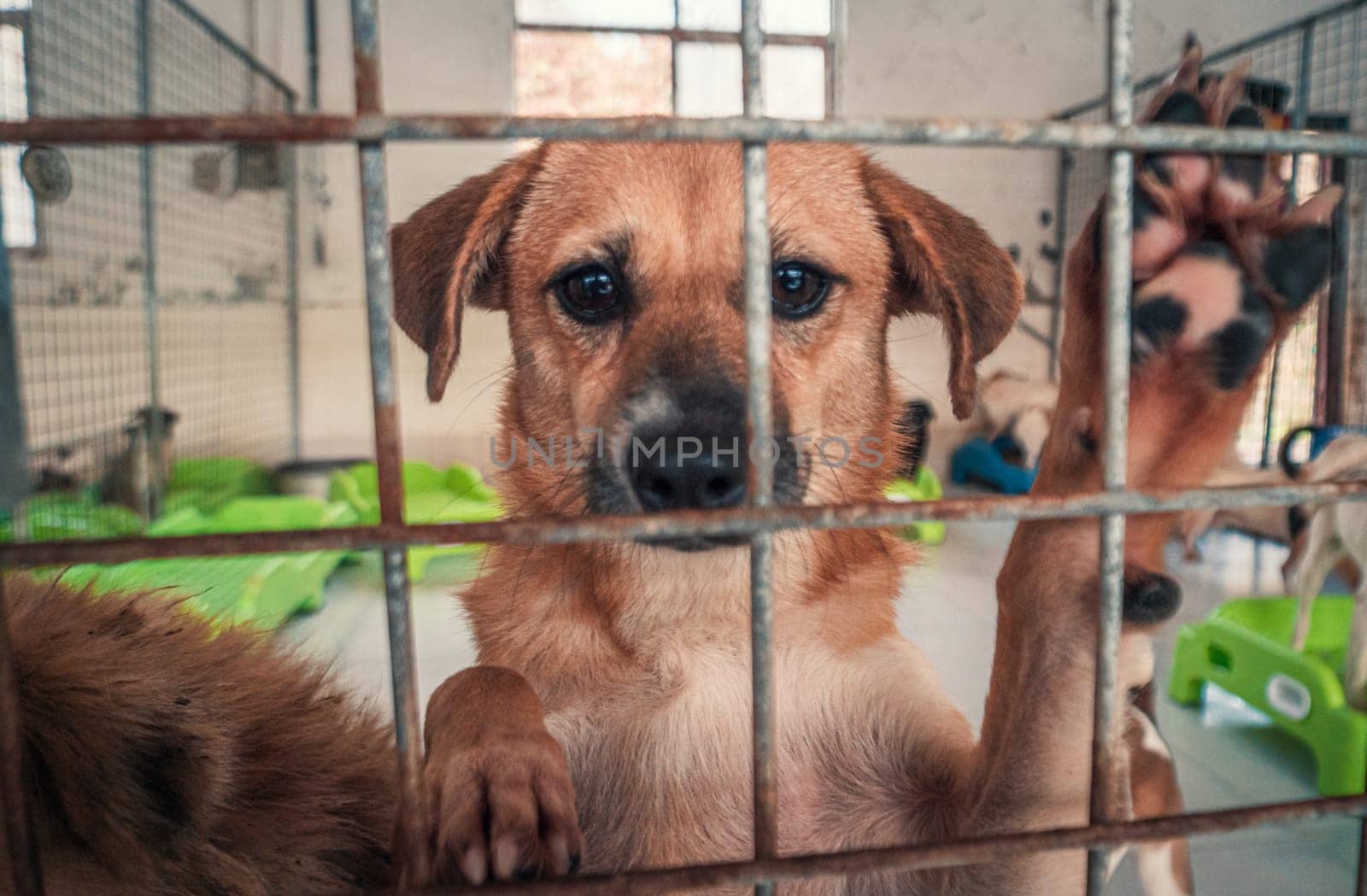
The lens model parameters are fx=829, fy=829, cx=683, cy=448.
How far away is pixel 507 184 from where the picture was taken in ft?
4.45

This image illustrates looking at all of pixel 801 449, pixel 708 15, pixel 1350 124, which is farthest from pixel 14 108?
pixel 1350 124

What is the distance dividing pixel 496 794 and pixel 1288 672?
2.55 metres

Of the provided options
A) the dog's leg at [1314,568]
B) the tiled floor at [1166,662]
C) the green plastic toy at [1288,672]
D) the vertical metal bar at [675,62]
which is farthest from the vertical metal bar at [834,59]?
the green plastic toy at [1288,672]

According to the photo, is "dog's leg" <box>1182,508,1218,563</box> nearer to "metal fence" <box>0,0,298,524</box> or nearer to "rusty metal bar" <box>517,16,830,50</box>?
"rusty metal bar" <box>517,16,830,50</box>

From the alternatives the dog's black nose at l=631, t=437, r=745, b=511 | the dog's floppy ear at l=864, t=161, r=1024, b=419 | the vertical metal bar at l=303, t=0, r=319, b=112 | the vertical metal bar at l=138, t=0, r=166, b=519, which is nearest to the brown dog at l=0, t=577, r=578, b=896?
the dog's black nose at l=631, t=437, r=745, b=511

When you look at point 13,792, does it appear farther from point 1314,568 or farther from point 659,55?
point 659,55

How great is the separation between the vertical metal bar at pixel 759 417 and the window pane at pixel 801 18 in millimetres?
4501

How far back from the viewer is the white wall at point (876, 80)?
4984 millimetres

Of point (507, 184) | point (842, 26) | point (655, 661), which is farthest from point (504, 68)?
point (655, 661)

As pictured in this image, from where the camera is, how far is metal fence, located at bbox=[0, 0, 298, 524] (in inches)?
→ 163

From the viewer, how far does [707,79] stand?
4.82 metres

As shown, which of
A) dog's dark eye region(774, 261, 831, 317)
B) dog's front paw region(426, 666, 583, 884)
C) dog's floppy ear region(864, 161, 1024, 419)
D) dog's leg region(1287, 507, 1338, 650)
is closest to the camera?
dog's front paw region(426, 666, 583, 884)

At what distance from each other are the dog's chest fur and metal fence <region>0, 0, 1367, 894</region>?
14.9 inches

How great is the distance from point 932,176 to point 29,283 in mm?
5045
